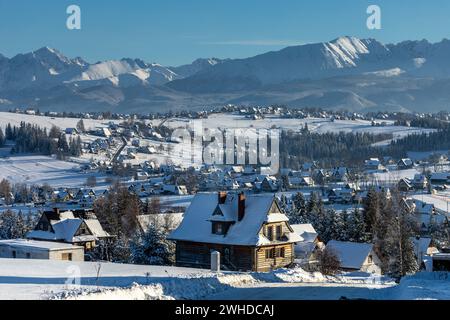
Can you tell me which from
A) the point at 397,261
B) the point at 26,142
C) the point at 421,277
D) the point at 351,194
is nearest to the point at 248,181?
the point at 351,194

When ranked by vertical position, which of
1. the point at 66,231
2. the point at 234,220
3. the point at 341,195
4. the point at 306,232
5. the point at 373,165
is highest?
the point at 234,220

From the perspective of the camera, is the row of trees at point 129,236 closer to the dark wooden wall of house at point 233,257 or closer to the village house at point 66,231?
the dark wooden wall of house at point 233,257

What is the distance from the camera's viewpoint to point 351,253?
4072cm

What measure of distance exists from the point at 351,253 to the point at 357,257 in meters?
0.70

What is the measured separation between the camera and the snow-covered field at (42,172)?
454 ft

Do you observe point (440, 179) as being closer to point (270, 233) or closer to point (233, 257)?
point (270, 233)

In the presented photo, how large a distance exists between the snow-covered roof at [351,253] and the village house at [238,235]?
5929 millimetres

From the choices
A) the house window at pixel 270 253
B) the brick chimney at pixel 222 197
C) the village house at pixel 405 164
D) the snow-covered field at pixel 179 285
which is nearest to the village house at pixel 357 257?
the house window at pixel 270 253

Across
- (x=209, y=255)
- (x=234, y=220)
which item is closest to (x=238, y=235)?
(x=234, y=220)

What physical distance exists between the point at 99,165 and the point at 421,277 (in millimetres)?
144965

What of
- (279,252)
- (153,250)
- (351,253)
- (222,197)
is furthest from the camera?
(351,253)

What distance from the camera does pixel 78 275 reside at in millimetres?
17875

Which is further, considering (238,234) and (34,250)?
(238,234)

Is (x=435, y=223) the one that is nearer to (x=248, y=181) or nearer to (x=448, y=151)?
(x=248, y=181)
